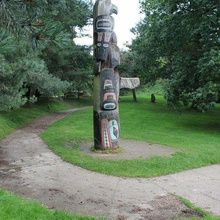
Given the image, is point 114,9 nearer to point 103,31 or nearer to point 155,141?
point 103,31

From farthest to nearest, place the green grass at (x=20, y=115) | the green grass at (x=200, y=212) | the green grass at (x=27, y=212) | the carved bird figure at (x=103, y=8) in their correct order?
the green grass at (x=20, y=115)
the carved bird figure at (x=103, y=8)
the green grass at (x=200, y=212)
the green grass at (x=27, y=212)

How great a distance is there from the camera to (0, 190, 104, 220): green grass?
3867 millimetres

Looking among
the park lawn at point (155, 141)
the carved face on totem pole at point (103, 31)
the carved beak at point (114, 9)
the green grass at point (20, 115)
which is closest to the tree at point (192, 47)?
the park lawn at point (155, 141)

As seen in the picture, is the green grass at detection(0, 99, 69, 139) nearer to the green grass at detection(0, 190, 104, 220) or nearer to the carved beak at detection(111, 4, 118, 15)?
the carved beak at detection(111, 4, 118, 15)

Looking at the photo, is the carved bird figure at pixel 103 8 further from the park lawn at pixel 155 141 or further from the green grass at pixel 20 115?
the green grass at pixel 20 115

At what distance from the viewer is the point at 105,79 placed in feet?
28.0

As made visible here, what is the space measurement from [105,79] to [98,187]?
3706 millimetres

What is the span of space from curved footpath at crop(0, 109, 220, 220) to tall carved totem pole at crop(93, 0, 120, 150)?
1542 millimetres

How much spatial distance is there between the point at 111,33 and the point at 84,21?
1778cm

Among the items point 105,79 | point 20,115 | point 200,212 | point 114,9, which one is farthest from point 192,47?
point 200,212

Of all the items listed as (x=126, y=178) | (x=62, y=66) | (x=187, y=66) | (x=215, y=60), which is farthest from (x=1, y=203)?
(x=62, y=66)

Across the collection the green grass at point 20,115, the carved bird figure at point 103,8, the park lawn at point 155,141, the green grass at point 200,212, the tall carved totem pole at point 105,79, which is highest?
the carved bird figure at point 103,8

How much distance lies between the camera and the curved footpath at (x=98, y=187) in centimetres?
475

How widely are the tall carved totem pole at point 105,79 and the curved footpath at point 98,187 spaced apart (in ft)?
5.06
